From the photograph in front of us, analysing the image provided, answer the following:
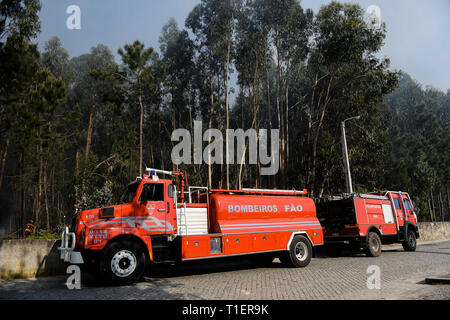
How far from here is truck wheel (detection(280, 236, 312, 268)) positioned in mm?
11773

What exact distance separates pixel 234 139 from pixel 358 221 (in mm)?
18263

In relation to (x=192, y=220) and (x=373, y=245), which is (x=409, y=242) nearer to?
(x=373, y=245)

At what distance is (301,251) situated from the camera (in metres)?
12.2

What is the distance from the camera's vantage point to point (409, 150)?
5306 centimetres

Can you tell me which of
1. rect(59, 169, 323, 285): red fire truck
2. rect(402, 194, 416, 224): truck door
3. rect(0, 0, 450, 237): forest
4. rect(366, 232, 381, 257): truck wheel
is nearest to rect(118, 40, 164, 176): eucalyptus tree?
rect(0, 0, 450, 237): forest

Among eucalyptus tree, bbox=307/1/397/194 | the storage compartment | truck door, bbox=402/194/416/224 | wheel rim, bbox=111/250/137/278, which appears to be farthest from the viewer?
eucalyptus tree, bbox=307/1/397/194

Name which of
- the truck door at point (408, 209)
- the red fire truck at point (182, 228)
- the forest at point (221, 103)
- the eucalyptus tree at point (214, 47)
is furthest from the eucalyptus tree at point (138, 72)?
the truck door at point (408, 209)

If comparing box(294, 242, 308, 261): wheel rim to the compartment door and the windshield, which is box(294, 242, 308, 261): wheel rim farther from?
the compartment door

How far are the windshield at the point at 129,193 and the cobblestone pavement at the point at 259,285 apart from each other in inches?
90.8

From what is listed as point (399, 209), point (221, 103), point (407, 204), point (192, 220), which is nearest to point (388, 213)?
point (399, 209)

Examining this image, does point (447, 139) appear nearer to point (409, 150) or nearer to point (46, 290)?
point (409, 150)
